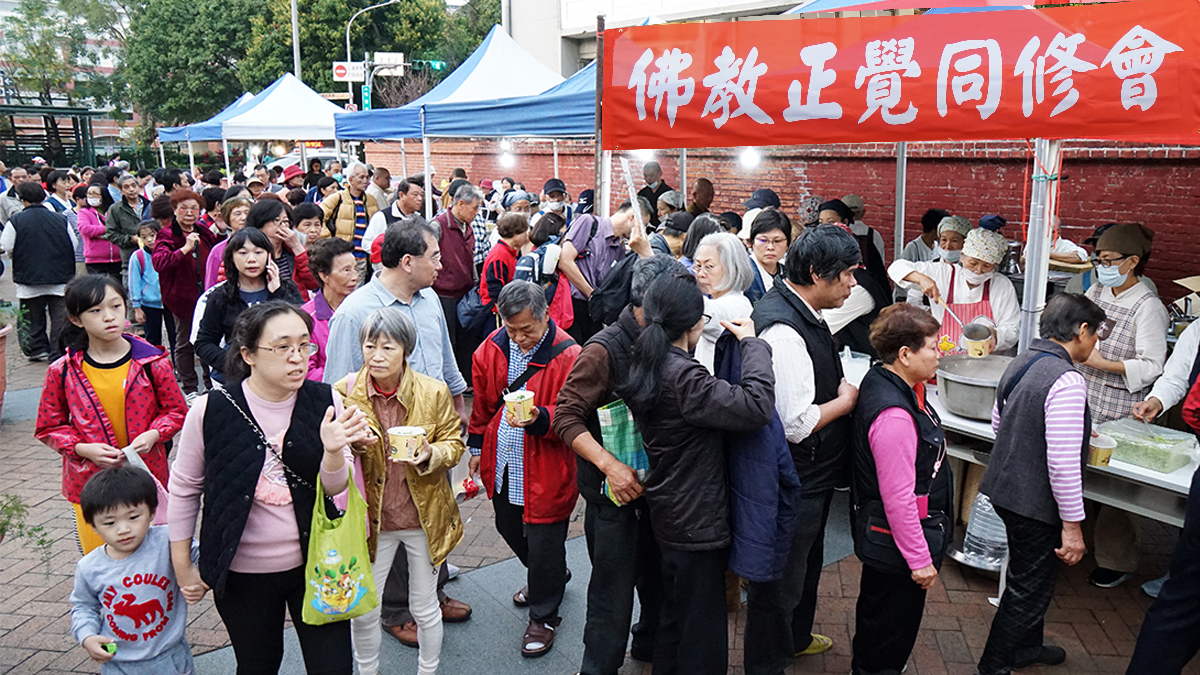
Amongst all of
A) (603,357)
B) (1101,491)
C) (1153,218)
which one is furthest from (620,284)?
(1153,218)

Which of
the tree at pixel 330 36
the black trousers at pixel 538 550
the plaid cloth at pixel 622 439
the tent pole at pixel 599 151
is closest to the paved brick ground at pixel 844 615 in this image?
the black trousers at pixel 538 550

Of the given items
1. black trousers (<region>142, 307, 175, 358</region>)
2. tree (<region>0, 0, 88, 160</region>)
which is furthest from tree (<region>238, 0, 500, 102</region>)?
black trousers (<region>142, 307, 175, 358</region>)

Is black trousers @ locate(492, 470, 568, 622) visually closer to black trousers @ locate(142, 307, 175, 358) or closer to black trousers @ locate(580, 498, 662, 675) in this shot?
black trousers @ locate(580, 498, 662, 675)

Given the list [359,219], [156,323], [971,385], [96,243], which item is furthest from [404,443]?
[96,243]

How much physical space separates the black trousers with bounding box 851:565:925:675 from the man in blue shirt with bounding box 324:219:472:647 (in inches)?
72.2

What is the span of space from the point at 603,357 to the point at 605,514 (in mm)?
617

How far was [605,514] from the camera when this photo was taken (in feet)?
10.1

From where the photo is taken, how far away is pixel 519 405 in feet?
10.3

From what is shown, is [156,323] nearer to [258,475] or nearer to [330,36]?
[258,475]

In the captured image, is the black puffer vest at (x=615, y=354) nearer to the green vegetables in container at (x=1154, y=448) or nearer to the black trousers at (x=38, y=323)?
the green vegetables in container at (x=1154, y=448)

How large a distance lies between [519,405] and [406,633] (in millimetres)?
1326

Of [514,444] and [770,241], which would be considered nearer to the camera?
[514,444]

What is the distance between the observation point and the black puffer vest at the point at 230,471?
2.46 meters

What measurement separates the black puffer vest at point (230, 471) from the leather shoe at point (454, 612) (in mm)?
1530
